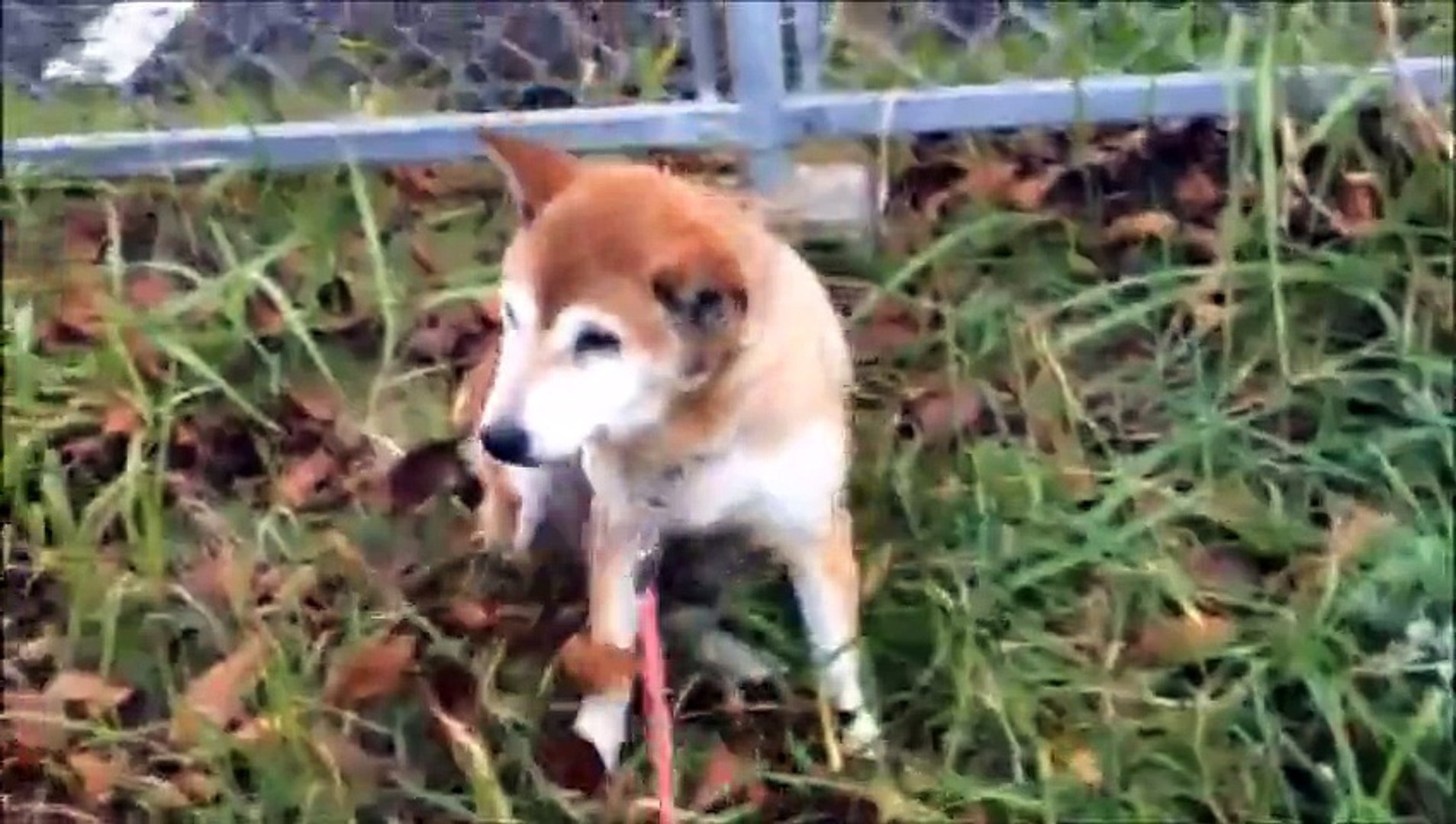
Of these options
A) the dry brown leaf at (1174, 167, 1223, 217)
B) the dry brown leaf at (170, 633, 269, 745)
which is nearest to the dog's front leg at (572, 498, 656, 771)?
the dry brown leaf at (170, 633, 269, 745)

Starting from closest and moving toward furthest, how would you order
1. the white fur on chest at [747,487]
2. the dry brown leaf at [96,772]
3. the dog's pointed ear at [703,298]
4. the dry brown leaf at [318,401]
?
the dog's pointed ear at [703,298]
the white fur on chest at [747,487]
the dry brown leaf at [96,772]
the dry brown leaf at [318,401]

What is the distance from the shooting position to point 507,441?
1.02 meters

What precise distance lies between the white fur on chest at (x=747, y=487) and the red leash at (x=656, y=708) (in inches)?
2.2

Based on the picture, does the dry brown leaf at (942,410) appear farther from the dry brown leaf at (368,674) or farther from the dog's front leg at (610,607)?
the dry brown leaf at (368,674)

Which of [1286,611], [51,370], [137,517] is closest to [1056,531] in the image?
[1286,611]

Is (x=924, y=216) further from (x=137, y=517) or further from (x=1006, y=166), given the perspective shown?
(x=137, y=517)

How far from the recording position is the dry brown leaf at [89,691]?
129 centimetres

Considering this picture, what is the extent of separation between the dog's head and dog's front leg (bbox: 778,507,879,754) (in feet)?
0.65

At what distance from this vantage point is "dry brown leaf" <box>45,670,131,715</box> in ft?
4.23

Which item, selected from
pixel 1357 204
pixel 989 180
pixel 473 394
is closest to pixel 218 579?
pixel 473 394

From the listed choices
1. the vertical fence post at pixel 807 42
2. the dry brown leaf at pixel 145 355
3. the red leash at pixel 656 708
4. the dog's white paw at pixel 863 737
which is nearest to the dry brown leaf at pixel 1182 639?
the dog's white paw at pixel 863 737

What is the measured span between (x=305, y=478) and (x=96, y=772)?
0.28 metres

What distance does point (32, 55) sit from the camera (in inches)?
68.1

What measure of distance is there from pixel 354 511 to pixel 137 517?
0.50 ft
